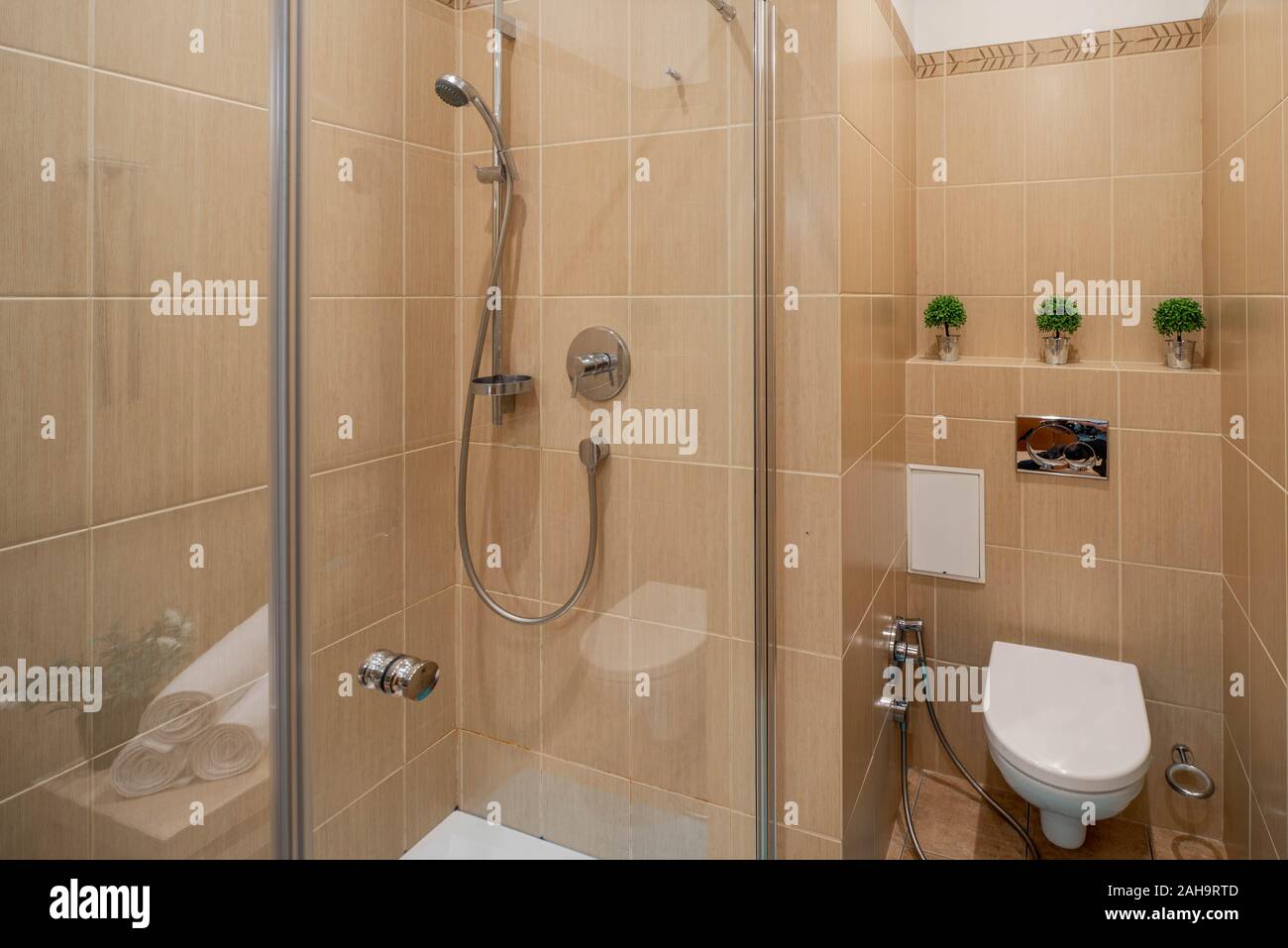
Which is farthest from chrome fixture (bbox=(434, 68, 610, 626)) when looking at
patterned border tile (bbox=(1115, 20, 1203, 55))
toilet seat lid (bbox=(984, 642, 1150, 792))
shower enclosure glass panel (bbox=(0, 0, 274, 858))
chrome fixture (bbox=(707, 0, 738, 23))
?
patterned border tile (bbox=(1115, 20, 1203, 55))

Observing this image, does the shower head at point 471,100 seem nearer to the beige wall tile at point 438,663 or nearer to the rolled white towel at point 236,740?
the beige wall tile at point 438,663

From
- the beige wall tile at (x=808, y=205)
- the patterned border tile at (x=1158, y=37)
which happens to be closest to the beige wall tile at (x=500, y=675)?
the beige wall tile at (x=808, y=205)

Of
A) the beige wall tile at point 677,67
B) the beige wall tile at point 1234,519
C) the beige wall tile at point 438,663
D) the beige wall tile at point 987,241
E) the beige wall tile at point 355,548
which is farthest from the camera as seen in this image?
the beige wall tile at point 987,241

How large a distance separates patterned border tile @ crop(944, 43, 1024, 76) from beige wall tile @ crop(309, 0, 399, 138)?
75.4 inches

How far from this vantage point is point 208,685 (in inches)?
27.0

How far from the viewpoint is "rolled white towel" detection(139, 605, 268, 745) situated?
2.22 feet

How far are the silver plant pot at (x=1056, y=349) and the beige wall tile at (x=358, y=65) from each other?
1.87m

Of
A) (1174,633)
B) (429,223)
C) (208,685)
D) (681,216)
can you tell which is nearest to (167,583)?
(208,685)

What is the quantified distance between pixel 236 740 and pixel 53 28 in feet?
2.03

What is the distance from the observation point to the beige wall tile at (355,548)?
0.73 m

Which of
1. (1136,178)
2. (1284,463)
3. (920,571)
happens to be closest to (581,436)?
(1284,463)

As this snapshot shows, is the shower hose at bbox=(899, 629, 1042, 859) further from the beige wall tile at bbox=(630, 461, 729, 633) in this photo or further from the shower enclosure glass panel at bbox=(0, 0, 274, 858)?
the shower enclosure glass panel at bbox=(0, 0, 274, 858)

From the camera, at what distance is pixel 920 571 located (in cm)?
225

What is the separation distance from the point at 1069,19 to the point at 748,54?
1233 millimetres
